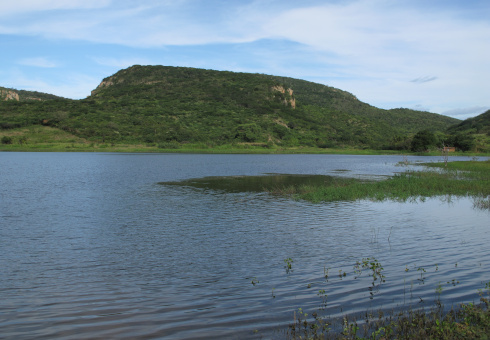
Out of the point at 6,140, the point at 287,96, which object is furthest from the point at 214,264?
the point at 287,96

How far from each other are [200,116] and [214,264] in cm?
12915

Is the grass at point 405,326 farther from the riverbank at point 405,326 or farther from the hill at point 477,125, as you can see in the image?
the hill at point 477,125

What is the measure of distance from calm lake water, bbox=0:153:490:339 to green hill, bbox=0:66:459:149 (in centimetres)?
9238

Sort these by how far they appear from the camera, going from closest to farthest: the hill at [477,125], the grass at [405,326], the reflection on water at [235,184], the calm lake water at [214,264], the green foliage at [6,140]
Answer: the grass at [405,326] → the calm lake water at [214,264] → the reflection on water at [235,184] → the green foliage at [6,140] → the hill at [477,125]

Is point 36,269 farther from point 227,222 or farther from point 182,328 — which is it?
point 227,222

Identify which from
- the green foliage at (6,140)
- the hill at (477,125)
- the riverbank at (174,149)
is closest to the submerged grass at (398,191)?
the riverbank at (174,149)

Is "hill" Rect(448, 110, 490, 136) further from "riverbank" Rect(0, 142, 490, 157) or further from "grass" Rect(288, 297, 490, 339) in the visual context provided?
"grass" Rect(288, 297, 490, 339)

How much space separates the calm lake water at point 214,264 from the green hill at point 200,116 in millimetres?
92382

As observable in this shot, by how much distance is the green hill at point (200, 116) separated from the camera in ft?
381

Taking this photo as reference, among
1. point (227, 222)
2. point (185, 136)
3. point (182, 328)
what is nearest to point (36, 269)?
point (182, 328)

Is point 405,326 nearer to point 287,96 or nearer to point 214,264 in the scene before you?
point 214,264

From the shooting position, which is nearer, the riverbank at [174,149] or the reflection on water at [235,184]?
the reflection on water at [235,184]

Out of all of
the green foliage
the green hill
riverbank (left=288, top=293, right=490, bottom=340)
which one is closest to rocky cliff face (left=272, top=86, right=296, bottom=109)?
the green hill

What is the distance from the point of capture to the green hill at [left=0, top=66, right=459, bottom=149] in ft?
381
